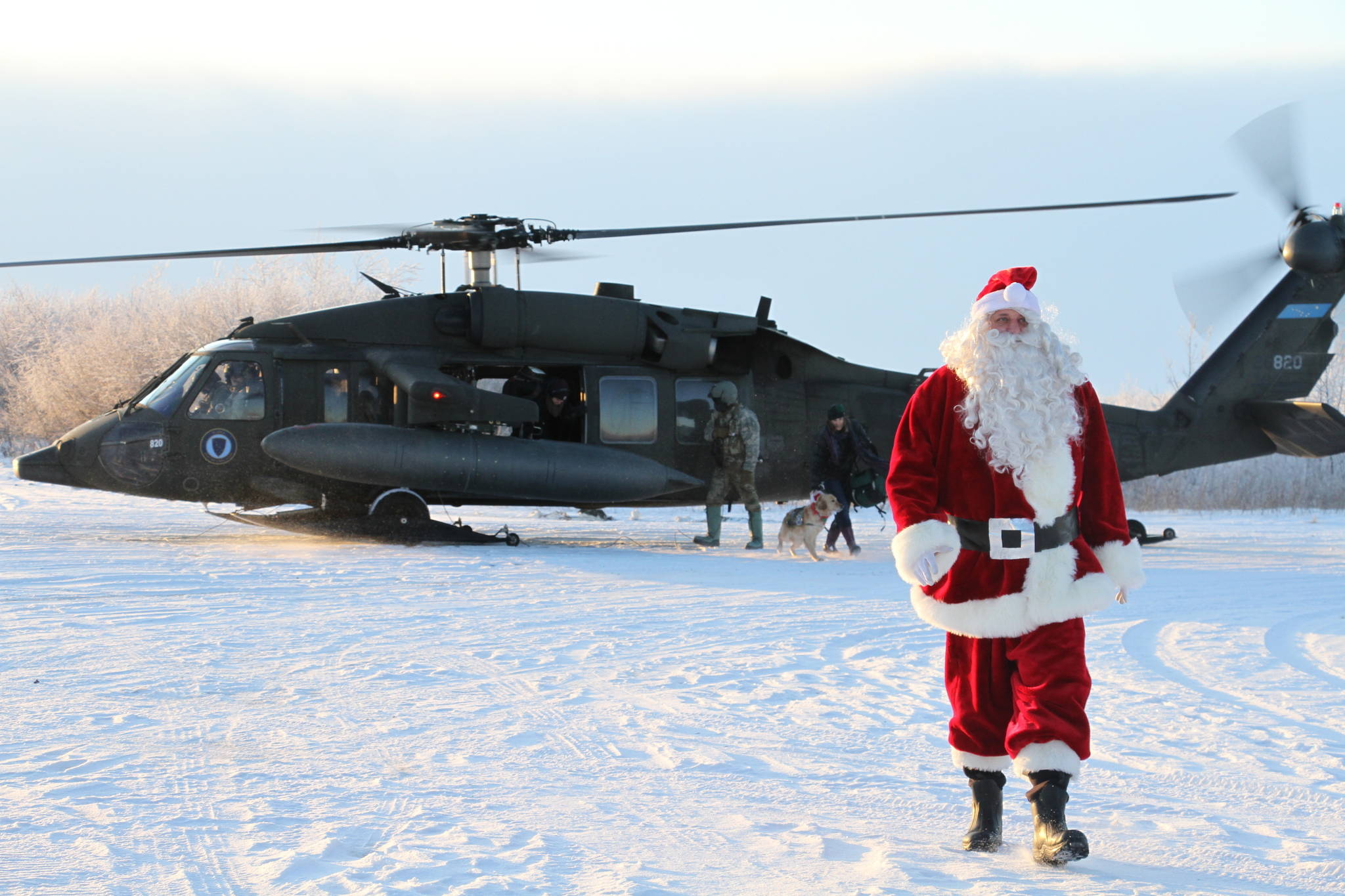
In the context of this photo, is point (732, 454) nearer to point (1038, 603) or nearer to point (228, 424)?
point (228, 424)

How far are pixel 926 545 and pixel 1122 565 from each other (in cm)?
67

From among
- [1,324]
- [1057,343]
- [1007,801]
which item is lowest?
[1007,801]

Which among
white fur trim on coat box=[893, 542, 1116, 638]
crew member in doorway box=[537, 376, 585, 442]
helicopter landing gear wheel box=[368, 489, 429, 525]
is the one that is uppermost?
crew member in doorway box=[537, 376, 585, 442]

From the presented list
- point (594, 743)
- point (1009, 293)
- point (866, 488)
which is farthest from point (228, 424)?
point (1009, 293)

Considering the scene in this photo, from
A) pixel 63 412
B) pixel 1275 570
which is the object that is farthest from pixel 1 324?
pixel 1275 570

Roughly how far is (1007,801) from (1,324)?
216ft

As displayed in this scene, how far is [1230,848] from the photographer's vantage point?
3.71m

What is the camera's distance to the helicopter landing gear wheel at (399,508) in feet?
43.1

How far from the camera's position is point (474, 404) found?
12.9m

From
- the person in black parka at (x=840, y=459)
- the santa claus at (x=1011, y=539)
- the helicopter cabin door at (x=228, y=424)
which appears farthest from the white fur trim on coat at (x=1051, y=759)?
the helicopter cabin door at (x=228, y=424)

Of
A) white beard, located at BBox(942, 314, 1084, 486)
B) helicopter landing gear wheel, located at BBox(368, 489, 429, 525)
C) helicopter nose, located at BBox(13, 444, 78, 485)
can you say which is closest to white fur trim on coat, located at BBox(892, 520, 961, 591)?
white beard, located at BBox(942, 314, 1084, 486)

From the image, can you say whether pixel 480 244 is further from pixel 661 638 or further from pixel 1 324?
pixel 1 324

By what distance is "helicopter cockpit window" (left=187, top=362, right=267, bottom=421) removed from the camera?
12875 millimetres

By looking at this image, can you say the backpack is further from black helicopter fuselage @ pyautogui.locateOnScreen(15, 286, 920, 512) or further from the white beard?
the white beard
